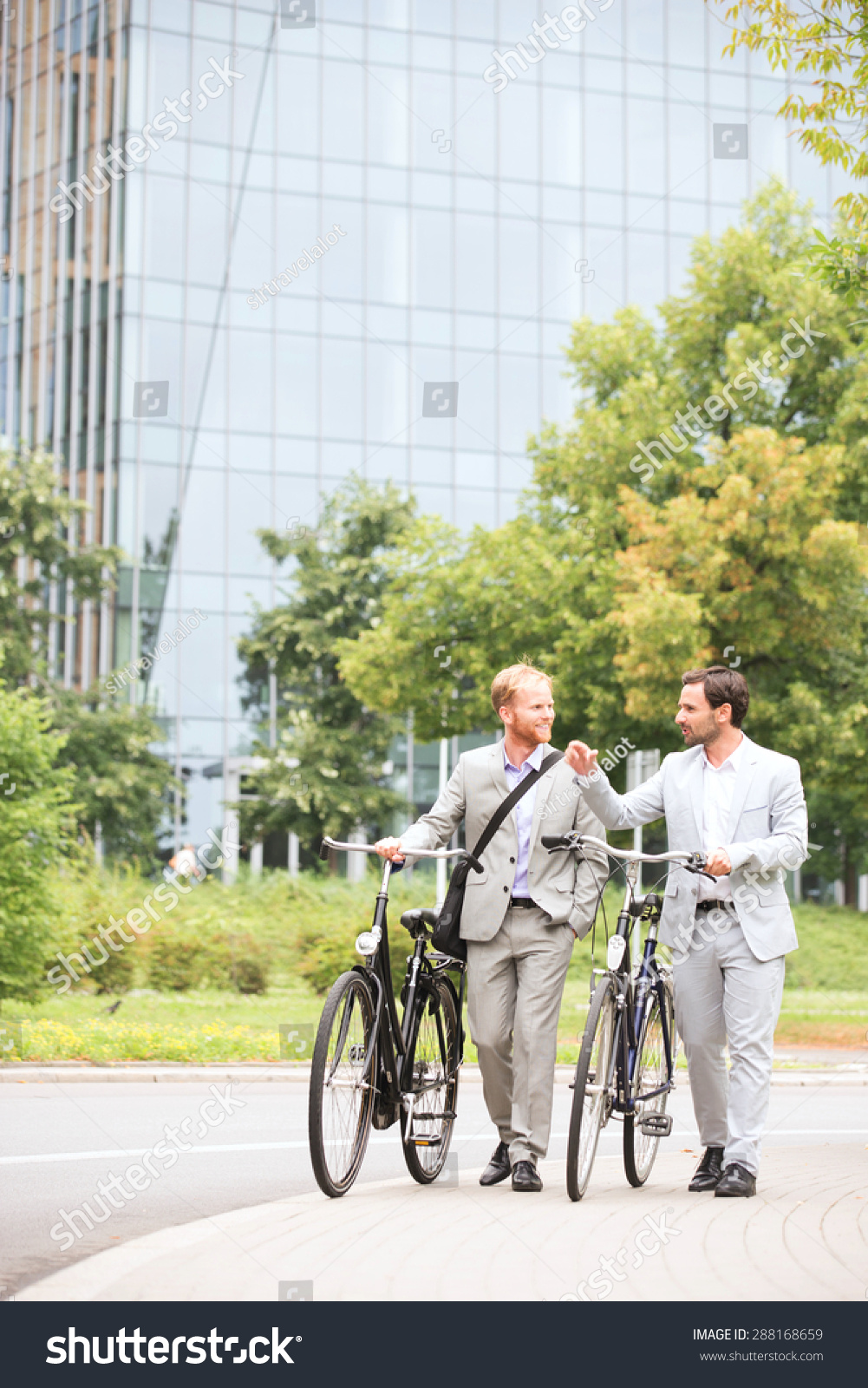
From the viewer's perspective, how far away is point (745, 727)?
2139 cm

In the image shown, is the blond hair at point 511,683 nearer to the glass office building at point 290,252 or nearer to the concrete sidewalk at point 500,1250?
the concrete sidewalk at point 500,1250

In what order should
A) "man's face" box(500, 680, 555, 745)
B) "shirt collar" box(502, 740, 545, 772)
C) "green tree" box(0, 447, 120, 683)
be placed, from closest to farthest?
"man's face" box(500, 680, 555, 745)
"shirt collar" box(502, 740, 545, 772)
"green tree" box(0, 447, 120, 683)

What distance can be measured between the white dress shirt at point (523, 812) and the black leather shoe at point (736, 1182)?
1.29 m

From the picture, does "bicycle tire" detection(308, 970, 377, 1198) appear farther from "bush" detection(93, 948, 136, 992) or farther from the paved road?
"bush" detection(93, 948, 136, 992)


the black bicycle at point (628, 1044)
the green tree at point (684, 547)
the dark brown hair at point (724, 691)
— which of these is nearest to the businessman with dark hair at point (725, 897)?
the dark brown hair at point (724, 691)

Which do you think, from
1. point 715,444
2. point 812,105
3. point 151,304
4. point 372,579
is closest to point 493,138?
point 151,304

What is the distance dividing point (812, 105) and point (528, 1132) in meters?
6.77

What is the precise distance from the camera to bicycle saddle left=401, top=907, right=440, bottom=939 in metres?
6.22

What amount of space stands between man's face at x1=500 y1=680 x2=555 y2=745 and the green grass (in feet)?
24.7

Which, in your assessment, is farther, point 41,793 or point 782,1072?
point 41,793

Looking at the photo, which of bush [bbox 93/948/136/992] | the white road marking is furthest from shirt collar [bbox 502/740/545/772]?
bush [bbox 93/948/136/992]

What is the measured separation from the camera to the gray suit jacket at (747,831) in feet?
20.2

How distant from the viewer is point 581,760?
6.02 meters
